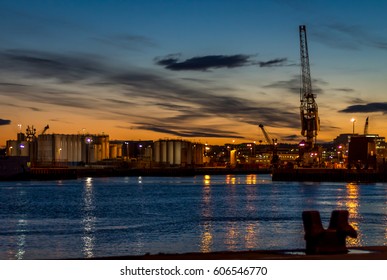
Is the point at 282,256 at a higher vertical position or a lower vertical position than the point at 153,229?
higher

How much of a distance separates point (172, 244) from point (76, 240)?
419 cm

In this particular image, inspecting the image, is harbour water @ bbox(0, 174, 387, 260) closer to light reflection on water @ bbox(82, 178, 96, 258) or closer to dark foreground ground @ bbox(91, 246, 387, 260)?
light reflection on water @ bbox(82, 178, 96, 258)

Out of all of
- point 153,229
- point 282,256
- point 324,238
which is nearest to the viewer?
point 282,256

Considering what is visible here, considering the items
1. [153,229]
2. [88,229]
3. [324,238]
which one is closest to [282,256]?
[324,238]

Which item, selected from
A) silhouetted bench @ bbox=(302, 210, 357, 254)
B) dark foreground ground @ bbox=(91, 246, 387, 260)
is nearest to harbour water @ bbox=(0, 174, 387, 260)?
dark foreground ground @ bbox=(91, 246, 387, 260)

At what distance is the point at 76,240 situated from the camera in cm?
3014

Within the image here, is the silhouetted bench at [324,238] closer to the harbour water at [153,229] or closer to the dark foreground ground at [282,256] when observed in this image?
the dark foreground ground at [282,256]

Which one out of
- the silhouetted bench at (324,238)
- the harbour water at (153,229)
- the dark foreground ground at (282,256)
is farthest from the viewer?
the harbour water at (153,229)

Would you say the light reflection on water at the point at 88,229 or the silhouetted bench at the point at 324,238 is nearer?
the silhouetted bench at the point at 324,238

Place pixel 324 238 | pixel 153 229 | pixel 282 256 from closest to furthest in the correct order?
pixel 282 256, pixel 324 238, pixel 153 229

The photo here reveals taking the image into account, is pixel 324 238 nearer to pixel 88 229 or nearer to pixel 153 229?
pixel 153 229

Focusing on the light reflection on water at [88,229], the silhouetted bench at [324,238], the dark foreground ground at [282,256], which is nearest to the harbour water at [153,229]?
the light reflection on water at [88,229]
